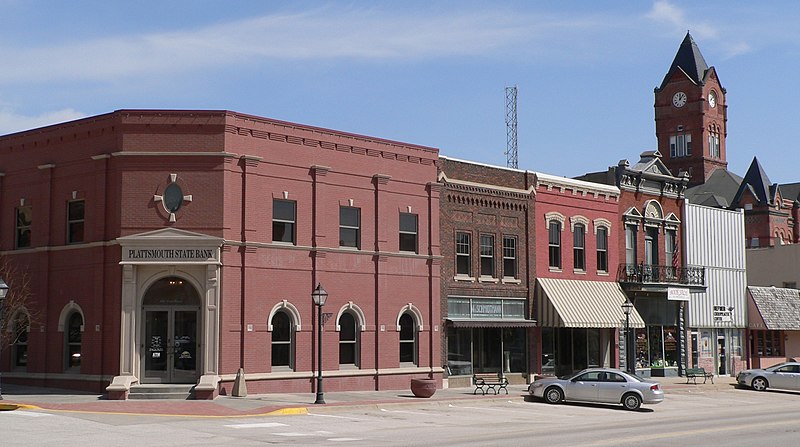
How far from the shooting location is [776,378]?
144ft

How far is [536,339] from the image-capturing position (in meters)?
42.1

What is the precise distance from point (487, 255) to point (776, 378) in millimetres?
14823

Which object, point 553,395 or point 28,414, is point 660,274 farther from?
point 28,414

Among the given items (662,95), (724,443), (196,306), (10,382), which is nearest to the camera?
(724,443)

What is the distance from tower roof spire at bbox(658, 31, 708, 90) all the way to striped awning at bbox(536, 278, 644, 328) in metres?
67.9

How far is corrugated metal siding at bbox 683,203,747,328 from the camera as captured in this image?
50.9 metres

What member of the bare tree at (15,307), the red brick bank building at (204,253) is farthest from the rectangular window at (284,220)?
the bare tree at (15,307)

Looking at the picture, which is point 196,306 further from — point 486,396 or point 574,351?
point 574,351

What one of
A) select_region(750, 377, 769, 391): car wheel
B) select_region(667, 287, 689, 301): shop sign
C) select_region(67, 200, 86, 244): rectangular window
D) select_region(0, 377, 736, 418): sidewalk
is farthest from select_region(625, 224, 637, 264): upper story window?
select_region(67, 200, 86, 244): rectangular window

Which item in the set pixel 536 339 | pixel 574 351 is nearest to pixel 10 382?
pixel 536 339

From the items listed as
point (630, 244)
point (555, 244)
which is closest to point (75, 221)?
point (555, 244)

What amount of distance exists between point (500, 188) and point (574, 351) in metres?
8.81

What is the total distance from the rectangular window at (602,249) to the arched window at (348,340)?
15.0m

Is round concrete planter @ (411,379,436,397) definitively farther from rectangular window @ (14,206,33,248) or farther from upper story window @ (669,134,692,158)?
upper story window @ (669,134,692,158)
